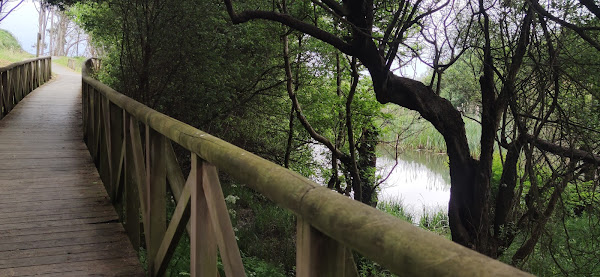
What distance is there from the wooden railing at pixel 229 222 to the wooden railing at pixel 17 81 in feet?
24.6

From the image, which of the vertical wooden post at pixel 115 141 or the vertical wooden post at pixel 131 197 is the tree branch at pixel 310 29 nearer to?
the vertical wooden post at pixel 115 141

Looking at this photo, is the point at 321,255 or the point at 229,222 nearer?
the point at 321,255

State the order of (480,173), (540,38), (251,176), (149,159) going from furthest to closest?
(480,173), (540,38), (149,159), (251,176)

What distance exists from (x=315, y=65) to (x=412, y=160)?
10118 millimetres

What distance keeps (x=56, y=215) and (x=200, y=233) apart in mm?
2405

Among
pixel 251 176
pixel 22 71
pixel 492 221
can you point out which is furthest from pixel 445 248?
pixel 22 71

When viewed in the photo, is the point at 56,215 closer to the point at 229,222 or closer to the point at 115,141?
the point at 115,141

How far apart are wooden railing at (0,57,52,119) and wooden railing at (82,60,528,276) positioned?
748 centimetres

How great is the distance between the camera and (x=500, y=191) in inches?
239

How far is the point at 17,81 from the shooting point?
11.5m

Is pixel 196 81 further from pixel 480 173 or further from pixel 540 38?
pixel 540 38

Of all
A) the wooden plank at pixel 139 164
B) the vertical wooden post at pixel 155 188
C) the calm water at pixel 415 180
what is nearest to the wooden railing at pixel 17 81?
the calm water at pixel 415 180

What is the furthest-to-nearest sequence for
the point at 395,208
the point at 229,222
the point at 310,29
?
the point at 395,208, the point at 310,29, the point at 229,222

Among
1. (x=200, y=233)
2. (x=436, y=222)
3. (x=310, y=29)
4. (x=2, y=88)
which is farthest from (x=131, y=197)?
(x=436, y=222)
